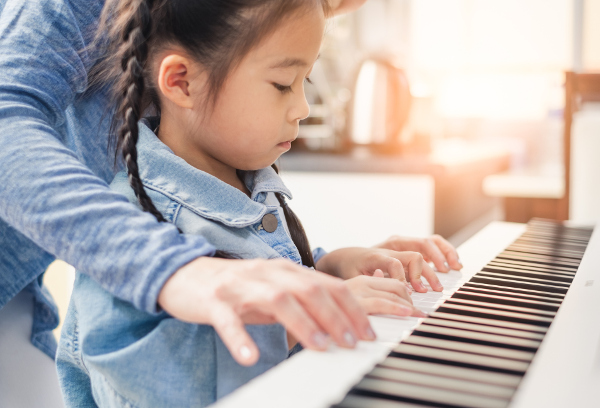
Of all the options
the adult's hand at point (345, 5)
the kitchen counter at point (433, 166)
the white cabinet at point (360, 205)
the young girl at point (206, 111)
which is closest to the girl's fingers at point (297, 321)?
the young girl at point (206, 111)

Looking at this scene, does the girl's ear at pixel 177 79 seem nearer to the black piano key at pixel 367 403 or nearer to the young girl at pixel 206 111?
the young girl at pixel 206 111

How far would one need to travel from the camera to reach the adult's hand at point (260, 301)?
471 mm

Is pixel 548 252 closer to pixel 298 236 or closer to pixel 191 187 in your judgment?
pixel 298 236

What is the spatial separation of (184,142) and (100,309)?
11.4 inches

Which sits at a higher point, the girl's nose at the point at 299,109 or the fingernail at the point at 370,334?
the girl's nose at the point at 299,109

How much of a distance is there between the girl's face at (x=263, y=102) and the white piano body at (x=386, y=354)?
0.96 feet

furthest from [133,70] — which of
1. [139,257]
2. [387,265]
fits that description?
[387,265]

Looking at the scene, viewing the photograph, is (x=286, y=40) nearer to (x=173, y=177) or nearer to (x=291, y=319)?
(x=173, y=177)

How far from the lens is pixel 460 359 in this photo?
0.48 meters

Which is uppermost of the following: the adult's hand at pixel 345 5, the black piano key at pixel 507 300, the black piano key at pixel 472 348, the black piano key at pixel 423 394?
the adult's hand at pixel 345 5

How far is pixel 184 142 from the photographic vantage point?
822 millimetres

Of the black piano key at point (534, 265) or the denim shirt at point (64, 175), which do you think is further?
the black piano key at point (534, 265)

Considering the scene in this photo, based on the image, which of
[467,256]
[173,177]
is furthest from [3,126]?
[467,256]

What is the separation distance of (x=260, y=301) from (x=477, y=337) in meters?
0.20
